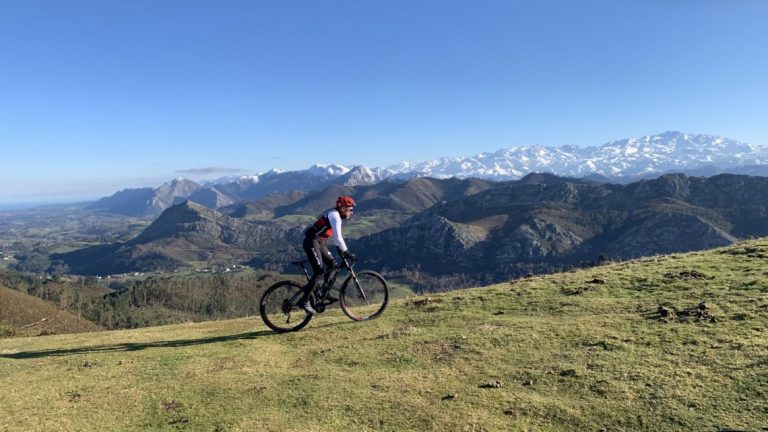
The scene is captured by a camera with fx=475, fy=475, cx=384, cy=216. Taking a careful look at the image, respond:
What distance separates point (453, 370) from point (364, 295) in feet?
24.7

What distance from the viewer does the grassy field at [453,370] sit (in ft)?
30.3

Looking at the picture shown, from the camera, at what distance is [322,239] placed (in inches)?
656

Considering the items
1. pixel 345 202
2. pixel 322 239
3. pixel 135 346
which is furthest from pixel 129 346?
pixel 345 202

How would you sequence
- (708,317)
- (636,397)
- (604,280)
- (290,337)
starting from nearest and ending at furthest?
1. (636,397)
2. (708,317)
3. (290,337)
4. (604,280)

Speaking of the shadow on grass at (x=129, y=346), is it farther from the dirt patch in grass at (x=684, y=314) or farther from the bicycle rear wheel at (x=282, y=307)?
the dirt patch in grass at (x=684, y=314)

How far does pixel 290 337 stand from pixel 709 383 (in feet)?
38.3

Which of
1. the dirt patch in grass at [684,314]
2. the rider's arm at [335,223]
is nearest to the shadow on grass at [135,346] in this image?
the rider's arm at [335,223]

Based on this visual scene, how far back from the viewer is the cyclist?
16.3 meters

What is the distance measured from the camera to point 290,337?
16000 mm

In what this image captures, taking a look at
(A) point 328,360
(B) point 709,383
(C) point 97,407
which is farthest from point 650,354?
(C) point 97,407

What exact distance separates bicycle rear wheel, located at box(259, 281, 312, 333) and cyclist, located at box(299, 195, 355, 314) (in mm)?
437

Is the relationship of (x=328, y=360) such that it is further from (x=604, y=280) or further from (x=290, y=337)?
(x=604, y=280)

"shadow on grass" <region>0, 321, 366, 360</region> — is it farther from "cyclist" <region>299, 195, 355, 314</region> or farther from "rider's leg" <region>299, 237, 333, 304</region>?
"cyclist" <region>299, 195, 355, 314</region>

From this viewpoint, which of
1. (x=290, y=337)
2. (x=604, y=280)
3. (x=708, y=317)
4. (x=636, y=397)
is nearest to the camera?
(x=636, y=397)
